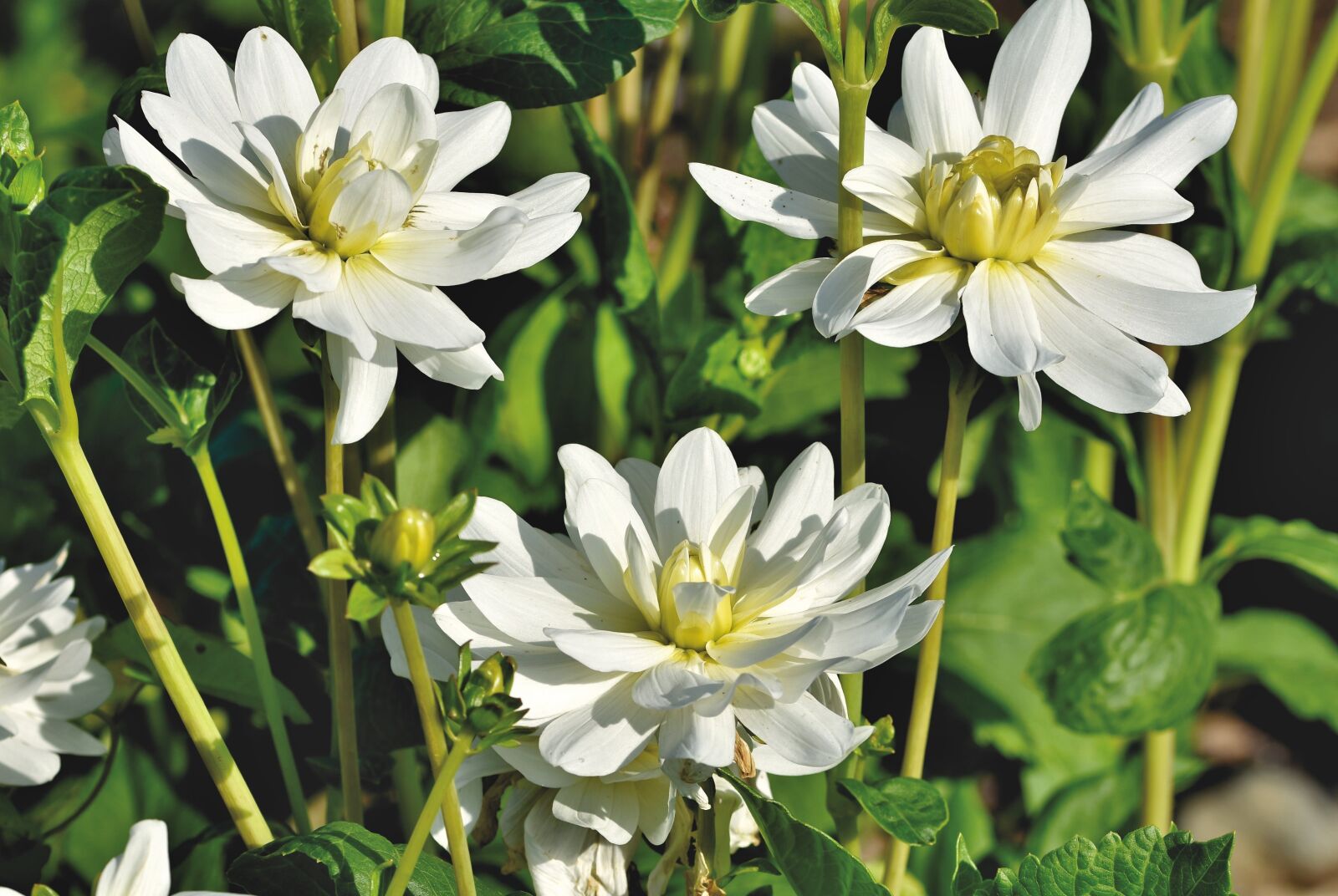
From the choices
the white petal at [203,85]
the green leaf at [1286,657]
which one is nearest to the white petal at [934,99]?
the white petal at [203,85]

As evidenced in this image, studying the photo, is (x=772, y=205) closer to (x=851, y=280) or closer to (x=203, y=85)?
(x=851, y=280)

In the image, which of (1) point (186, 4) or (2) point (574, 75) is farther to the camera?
(1) point (186, 4)

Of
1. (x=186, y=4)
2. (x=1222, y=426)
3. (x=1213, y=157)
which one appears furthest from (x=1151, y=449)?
(x=186, y=4)

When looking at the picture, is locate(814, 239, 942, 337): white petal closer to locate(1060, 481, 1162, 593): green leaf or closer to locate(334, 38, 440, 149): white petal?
locate(334, 38, 440, 149): white petal

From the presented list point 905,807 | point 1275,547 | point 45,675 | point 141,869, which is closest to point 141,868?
point 141,869

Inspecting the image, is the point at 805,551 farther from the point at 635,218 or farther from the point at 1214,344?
the point at 1214,344

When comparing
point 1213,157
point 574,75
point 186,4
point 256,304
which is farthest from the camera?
point 186,4
